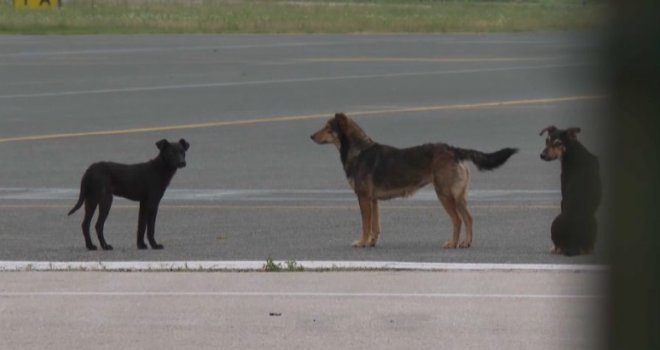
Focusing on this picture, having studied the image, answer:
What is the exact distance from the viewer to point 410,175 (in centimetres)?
995

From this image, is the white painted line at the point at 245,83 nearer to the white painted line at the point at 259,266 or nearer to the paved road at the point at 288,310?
the white painted line at the point at 259,266

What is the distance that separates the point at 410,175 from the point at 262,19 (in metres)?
46.3

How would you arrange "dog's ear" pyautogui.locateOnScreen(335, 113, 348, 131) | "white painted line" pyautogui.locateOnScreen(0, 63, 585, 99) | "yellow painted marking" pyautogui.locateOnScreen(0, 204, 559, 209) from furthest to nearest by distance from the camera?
"white painted line" pyautogui.locateOnScreen(0, 63, 585, 99) → "yellow painted marking" pyautogui.locateOnScreen(0, 204, 559, 209) → "dog's ear" pyautogui.locateOnScreen(335, 113, 348, 131)

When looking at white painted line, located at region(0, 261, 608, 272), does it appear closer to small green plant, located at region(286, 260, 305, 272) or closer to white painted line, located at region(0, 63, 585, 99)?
small green plant, located at region(286, 260, 305, 272)

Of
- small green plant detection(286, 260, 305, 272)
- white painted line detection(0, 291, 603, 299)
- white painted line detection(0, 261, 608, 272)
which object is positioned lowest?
white painted line detection(0, 261, 608, 272)

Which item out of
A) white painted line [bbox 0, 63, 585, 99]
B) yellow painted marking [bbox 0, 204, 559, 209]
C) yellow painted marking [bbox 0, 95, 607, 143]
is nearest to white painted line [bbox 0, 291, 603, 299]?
yellow painted marking [bbox 0, 204, 559, 209]

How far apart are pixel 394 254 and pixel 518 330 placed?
3100 mm

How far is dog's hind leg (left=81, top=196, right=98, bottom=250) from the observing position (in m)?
9.55

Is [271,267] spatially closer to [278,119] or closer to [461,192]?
[461,192]

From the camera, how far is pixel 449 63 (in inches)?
1312

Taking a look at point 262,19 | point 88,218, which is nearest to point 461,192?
point 88,218

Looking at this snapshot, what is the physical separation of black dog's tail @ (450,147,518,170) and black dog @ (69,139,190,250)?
1.99m

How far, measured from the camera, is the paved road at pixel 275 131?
31.9 ft

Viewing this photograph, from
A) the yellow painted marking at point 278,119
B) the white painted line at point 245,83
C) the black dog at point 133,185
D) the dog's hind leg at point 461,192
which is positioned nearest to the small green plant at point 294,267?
the black dog at point 133,185
